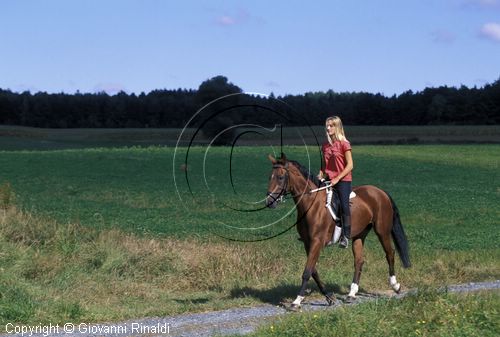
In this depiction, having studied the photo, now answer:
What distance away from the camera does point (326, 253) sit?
1703 centimetres

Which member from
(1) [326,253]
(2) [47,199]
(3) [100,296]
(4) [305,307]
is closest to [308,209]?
(4) [305,307]

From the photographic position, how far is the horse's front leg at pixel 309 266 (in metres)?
11.3

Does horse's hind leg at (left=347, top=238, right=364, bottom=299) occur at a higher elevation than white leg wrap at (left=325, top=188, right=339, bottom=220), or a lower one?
lower

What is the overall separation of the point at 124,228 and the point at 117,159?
30.6 m

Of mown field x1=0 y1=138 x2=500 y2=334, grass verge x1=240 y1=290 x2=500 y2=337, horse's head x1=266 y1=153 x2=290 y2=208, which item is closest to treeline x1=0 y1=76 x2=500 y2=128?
mown field x1=0 y1=138 x2=500 y2=334

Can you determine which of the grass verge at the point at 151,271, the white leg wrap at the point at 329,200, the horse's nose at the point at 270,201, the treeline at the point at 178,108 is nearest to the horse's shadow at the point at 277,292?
the grass verge at the point at 151,271

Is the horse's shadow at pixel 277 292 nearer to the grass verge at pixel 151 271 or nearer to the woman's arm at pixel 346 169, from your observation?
the grass verge at pixel 151 271

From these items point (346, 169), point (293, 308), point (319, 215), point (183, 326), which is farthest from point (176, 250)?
point (183, 326)

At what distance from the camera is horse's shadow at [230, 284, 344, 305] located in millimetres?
12293

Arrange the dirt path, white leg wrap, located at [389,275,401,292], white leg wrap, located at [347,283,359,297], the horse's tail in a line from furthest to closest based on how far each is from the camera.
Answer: the horse's tail < white leg wrap, located at [389,275,401,292] < white leg wrap, located at [347,283,359,297] < the dirt path

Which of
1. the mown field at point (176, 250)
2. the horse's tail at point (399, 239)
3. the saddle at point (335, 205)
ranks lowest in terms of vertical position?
the mown field at point (176, 250)

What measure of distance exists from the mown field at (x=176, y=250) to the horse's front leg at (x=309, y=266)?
0.60m

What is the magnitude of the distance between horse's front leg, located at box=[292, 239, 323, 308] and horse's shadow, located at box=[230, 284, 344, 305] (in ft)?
2.10

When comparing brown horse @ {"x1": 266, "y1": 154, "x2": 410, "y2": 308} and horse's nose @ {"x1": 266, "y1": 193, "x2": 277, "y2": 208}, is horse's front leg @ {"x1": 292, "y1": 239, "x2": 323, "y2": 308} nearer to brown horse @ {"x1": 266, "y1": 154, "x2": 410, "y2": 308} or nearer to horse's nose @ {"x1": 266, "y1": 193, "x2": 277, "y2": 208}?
brown horse @ {"x1": 266, "y1": 154, "x2": 410, "y2": 308}
